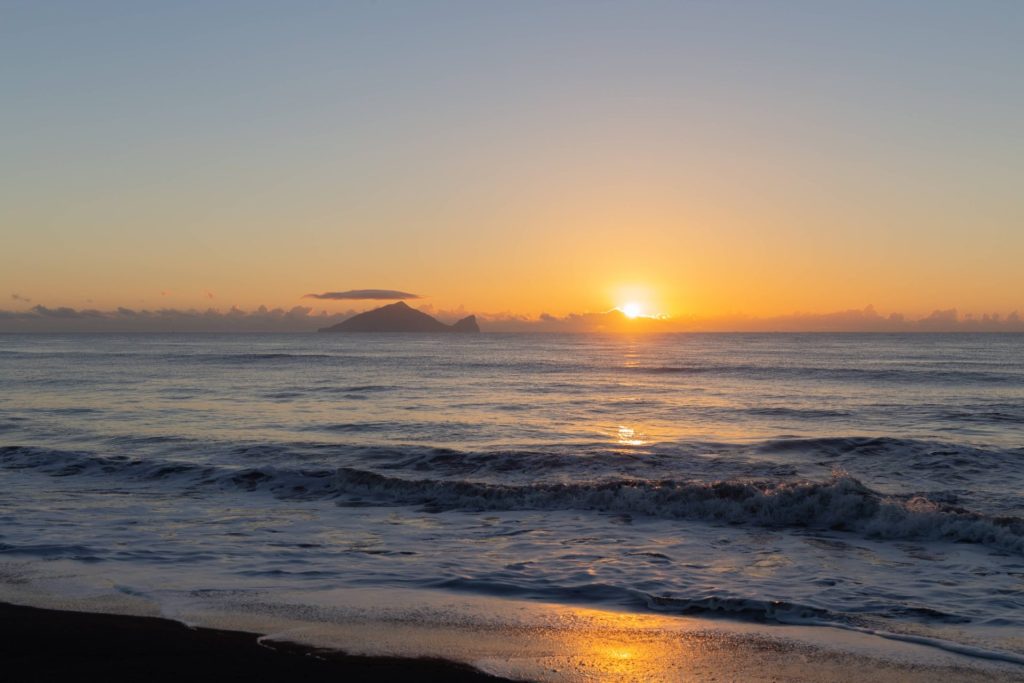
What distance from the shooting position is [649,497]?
15.5 meters

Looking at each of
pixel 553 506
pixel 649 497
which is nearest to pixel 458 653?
pixel 553 506

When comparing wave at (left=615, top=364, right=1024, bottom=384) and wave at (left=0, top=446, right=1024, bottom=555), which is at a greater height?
wave at (left=615, top=364, right=1024, bottom=384)

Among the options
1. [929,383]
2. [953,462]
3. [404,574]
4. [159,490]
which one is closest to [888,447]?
[953,462]

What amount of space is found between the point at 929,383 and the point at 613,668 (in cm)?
4771

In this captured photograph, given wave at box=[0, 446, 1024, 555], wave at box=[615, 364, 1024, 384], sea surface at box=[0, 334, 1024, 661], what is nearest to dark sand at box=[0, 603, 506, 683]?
sea surface at box=[0, 334, 1024, 661]

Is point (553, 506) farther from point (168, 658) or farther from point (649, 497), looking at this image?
point (168, 658)

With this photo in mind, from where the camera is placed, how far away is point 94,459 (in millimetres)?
20594

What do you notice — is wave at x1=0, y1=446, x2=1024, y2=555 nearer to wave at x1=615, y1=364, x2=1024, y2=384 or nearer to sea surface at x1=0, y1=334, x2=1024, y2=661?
sea surface at x1=0, y1=334, x2=1024, y2=661

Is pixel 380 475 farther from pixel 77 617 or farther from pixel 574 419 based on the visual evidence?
pixel 574 419

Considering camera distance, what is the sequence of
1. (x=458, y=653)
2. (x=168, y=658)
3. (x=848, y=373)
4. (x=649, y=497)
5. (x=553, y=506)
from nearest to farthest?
1. (x=168, y=658)
2. (x=458, y=653)
3. (x=649, y=497)
4. (x=553, y=506)
5. (x=848, y=373)

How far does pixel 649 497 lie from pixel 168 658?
10.3 m

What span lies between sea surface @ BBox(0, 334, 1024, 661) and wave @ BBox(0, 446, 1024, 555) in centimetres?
5

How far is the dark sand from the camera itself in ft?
21.3

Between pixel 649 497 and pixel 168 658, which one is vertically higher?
pixel 168 658
